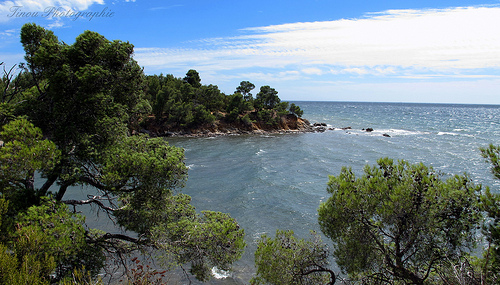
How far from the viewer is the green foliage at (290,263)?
34.5 ft

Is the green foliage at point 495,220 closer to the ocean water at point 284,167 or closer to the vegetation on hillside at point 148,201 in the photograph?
the vegetation on hillside at point 148,201

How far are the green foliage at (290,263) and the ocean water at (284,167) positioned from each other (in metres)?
6.04

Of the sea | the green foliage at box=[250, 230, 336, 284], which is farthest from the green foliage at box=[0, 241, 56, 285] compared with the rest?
the sea

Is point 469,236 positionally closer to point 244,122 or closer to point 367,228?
point 367,228

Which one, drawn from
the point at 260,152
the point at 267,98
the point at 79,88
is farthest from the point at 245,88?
the point at 79,88

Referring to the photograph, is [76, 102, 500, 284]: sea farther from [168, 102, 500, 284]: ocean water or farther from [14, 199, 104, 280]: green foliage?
[14, 199, 104, 280]: green foliage

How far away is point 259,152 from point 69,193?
2821 cm

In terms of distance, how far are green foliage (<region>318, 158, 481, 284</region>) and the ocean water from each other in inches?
326

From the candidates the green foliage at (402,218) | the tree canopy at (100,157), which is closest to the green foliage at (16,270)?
the tree canopy at (100,157)

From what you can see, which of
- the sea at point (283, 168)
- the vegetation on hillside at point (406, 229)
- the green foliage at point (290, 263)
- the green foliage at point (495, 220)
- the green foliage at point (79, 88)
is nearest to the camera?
the green foliage at point (495, 220)

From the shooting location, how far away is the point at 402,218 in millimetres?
9188

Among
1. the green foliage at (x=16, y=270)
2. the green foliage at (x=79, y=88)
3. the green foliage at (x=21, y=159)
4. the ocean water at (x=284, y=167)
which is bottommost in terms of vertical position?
the ocean water at (x=284, y=167)

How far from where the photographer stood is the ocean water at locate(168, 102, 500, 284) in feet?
78.3

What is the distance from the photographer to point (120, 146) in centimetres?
1088
